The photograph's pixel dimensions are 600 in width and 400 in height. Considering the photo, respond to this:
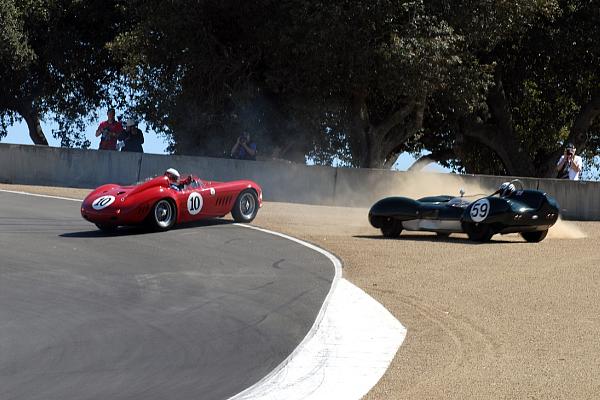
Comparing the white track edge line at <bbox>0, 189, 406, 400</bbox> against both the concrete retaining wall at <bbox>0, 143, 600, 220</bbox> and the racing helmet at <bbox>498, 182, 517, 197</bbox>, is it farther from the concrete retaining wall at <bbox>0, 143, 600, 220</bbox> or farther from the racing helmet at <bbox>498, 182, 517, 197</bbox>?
the concrete retaining wall at <bbox>0, 143, 600, 220</bbox>

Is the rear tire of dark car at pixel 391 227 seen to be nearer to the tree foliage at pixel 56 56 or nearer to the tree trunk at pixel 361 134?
the tree trunk at pixel 361 134

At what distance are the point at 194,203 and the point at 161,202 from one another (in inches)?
26.4

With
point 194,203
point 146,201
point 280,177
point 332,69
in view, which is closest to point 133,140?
point 280,177

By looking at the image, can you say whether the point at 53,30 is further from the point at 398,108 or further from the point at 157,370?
the point at 157,370

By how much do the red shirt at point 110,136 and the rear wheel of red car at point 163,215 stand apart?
9870mm

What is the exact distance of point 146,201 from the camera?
14922mm

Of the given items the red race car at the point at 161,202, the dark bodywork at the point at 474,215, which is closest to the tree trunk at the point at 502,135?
the dark bodywork at the point at 474,215

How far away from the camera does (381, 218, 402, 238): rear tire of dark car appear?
16.2m

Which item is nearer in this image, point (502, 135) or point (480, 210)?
point (480, 210)

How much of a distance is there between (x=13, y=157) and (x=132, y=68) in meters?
7.60

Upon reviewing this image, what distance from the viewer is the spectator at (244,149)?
24422 millimetres

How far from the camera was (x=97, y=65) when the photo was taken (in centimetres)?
4016

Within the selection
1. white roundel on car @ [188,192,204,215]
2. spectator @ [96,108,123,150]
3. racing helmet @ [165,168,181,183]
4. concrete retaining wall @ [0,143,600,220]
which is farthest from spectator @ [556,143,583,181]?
spectator @ [96,108,123,150]

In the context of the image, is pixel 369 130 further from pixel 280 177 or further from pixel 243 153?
pixel 280 177
